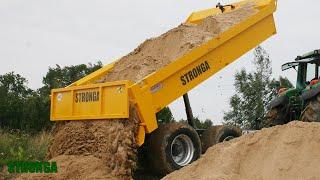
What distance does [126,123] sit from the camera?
782 centimetres

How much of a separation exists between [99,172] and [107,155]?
347 mm

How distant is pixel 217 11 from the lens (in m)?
11.1

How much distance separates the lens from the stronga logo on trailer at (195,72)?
874 cm

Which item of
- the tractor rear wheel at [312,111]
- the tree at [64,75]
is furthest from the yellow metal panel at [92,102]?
the tree at [64,75]

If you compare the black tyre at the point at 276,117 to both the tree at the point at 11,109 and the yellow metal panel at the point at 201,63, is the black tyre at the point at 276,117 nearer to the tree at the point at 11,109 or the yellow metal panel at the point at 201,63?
the yellow metal panel at the point at 201,63

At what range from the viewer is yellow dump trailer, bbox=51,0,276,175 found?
25.9 feet

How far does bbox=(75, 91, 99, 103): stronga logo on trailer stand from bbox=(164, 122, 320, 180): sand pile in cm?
215

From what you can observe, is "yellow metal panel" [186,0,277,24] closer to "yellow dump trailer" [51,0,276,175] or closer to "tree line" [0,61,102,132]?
"yellow dump trailer" [51,0,276,175]

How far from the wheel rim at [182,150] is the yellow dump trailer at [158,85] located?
5 centimetres

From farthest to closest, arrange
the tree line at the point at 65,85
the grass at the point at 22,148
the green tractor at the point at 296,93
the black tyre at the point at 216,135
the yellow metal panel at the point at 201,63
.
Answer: the tree line at the point at 65,85 → the grass at the point at 22,148 → the green tractor at the point at 296,93 → the black tyre at the point at 216,135 → the yellow metal panel at the point at 201,63

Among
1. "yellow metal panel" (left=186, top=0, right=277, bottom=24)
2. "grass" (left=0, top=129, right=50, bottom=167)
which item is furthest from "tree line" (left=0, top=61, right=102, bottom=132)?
"yellow metal panel" (left=186, top=0, right=277, bottom=24)

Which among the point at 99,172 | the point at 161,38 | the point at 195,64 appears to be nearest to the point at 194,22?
the point at 161,38

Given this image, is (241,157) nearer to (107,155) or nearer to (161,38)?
(107,155)

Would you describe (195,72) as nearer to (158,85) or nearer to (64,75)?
(158,85)
